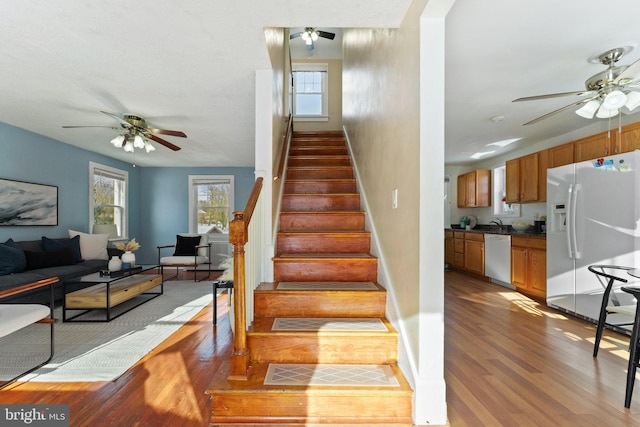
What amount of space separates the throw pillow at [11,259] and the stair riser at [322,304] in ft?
12.0

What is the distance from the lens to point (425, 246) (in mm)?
1615

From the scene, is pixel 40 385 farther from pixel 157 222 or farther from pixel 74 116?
pixel 157 222

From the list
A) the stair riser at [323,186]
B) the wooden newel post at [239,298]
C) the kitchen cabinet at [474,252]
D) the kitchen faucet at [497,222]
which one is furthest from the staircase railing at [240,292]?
the kitchen faucet at [497,222]

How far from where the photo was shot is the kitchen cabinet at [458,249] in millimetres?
6223

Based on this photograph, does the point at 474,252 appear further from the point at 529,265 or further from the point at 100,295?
the point at 100,295

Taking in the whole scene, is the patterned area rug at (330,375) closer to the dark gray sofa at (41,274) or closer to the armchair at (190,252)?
the dark gray sofa at (41,274)

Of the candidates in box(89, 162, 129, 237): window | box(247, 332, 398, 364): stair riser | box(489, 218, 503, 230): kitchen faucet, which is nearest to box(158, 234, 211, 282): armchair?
box(89, 162, 129, 237): window

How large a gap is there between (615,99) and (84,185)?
297 inches

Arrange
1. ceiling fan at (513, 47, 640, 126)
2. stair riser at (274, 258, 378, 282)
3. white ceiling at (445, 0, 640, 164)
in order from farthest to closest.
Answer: stair riser at (274, 258, 378, 282) < ceiling fan at (513, 47, 640, 126) < white ceiling at (445, 0, 640, 164)

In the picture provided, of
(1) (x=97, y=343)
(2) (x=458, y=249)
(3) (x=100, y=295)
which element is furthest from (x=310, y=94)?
(1) (x=97, y=343)

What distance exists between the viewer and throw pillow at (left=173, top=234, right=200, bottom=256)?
20.6 feet

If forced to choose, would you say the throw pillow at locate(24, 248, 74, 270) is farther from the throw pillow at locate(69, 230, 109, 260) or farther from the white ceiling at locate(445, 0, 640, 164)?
the white ceiling at locate(445, 0, 640, 164)

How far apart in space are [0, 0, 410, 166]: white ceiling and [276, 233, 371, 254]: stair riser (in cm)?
159

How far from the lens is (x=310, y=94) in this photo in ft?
22.6
